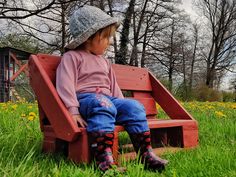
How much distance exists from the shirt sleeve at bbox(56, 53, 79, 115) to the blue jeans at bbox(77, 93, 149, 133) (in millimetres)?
72

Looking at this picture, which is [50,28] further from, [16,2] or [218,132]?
[218,132]

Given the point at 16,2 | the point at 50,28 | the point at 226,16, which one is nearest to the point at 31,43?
the point at 50,28

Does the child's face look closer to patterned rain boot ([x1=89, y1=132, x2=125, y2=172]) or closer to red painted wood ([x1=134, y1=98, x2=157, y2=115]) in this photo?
patterned rain boot ([x1=89, y1=132, x2=125, y2=172])

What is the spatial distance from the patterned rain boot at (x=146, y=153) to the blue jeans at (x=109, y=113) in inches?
1.6

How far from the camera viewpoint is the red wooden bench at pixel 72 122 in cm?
252

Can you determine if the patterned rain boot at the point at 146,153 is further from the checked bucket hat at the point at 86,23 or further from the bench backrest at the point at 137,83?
the bench backrest at the point at 137,83

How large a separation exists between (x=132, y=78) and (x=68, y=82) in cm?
140

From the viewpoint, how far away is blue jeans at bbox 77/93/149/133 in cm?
245

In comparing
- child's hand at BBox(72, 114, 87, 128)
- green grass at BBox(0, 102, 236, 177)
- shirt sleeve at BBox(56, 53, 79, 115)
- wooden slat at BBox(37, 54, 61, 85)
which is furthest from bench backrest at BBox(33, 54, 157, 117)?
child's hand at BBox(72, 114, 87, 128)

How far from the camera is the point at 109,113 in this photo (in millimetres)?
2521

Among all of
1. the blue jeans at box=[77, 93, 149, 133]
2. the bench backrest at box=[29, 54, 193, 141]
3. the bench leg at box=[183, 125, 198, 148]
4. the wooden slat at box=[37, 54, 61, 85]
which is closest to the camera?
the blue jeans at box=[77, 93, 149, 133]

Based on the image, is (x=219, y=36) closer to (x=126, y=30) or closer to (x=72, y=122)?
(x=126, y=30)

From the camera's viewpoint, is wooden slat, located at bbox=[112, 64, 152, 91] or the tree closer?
wooden slat, located at bbox=[112, 64, 152, 91]

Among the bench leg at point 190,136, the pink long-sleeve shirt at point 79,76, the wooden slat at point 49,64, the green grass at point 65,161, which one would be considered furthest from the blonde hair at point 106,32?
the bench leg at point 190,136
